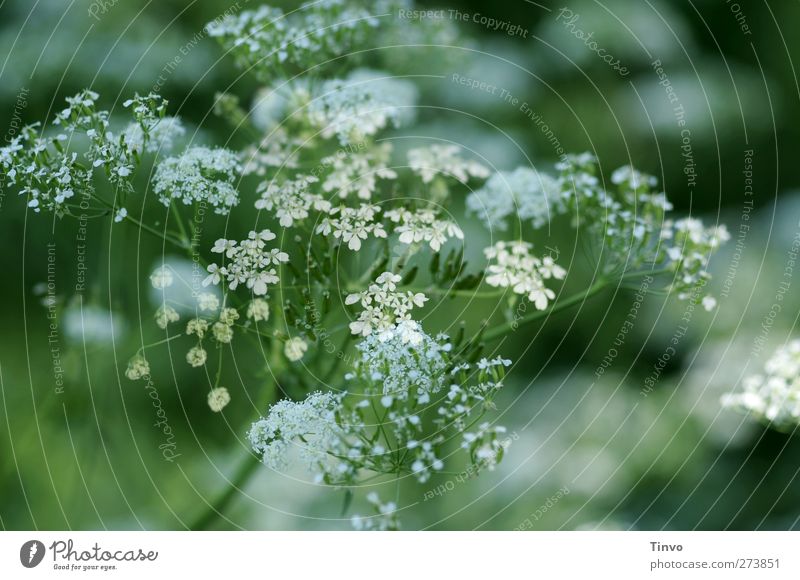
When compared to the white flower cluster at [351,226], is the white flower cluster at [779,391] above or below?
below

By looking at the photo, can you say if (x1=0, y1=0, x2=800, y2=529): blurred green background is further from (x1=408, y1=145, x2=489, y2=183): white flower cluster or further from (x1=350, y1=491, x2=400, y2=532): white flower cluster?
(x1=408, y1=145, x2=489, y2=183): white flower cluster

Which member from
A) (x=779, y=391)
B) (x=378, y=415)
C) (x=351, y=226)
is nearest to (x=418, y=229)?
(x=351, y=226)

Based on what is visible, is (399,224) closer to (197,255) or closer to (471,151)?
(197,255)

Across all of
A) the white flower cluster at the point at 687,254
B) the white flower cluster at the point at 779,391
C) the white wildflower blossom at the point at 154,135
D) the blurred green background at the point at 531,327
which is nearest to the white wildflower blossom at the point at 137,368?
the blurred green background at the point at 531,327

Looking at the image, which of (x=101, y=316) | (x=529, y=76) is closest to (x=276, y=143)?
(x=101, y=316)

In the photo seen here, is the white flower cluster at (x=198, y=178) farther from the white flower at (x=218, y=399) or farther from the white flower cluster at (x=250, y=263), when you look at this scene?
the white flower at (x=218, y=399)
